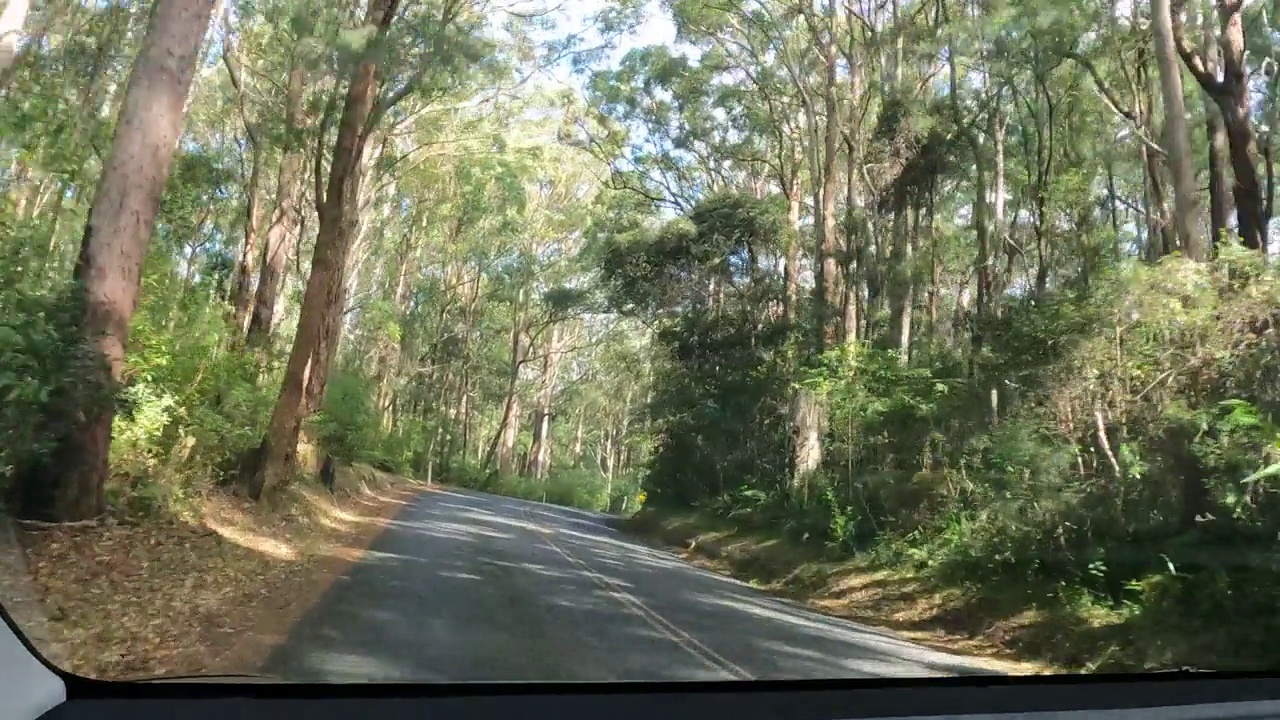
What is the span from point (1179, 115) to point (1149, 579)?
24.5 feet

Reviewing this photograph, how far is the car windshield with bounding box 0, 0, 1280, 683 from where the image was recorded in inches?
305

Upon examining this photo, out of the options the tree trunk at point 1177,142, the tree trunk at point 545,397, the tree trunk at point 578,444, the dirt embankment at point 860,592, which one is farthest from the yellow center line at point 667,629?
the tree trunk at point 578,444

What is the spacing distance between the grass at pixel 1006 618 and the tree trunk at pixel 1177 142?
4660 millimetres

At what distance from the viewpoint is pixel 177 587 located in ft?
29.1

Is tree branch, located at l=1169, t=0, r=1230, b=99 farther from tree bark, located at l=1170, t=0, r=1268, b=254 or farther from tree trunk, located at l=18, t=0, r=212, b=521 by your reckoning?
tree trunk, located at l=18, t=0, r=212, b=521

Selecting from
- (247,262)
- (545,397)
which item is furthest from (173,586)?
(545,397)

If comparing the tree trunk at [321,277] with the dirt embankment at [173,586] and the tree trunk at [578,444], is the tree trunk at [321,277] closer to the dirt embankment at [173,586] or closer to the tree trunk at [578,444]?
the dirt embankment at [173,586]

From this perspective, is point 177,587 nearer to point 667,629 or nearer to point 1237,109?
point 667,629

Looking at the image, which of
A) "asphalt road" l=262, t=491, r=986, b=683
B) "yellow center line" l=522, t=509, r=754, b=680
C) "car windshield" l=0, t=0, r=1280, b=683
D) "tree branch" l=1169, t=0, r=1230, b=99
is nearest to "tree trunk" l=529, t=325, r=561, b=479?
"car windshield" l=0, t=0, r=1280, b=683

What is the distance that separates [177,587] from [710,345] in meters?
17.9

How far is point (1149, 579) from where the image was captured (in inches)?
326

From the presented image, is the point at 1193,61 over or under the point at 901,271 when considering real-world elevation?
over

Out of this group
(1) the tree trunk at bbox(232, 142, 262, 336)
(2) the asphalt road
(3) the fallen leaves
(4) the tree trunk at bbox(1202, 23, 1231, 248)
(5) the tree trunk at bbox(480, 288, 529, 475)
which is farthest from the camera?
(5) the tree trunk at bbox(480, 288, 529, 475)

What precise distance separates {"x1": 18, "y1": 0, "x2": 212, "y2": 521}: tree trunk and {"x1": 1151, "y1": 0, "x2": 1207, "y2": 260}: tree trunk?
10.7 metres
